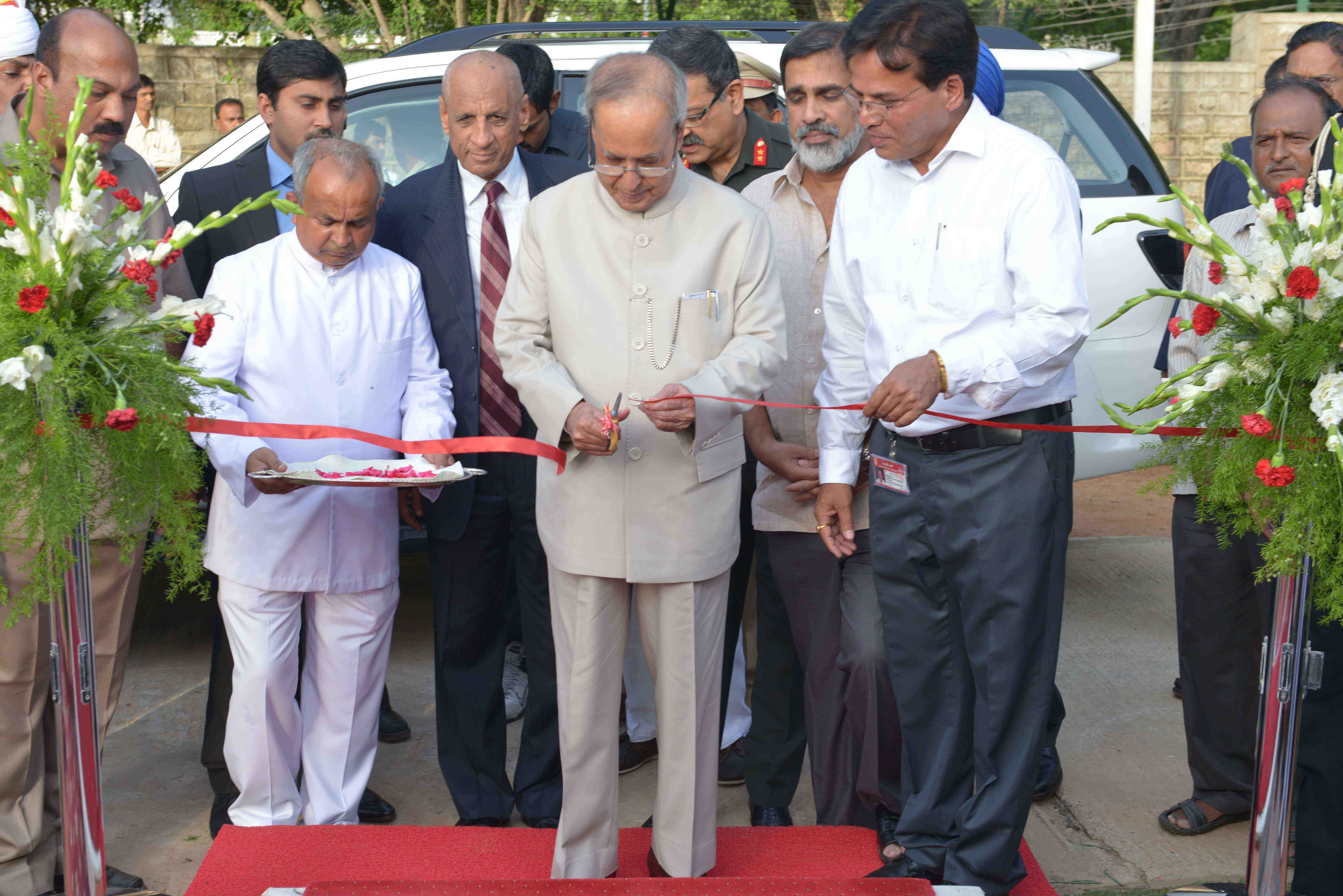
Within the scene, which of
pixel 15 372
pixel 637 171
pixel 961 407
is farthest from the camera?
pixel 961 407

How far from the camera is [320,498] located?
3521 millimetres

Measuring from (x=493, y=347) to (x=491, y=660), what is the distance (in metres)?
0.98

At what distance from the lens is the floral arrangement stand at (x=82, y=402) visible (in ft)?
8.31

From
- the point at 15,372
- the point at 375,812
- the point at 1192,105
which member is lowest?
the point at 375,812

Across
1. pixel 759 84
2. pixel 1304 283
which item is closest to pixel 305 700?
pixel 1304 283

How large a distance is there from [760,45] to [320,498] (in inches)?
132

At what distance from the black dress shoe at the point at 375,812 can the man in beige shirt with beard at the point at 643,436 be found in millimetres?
998

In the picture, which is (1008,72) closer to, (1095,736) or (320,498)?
(1095,736)

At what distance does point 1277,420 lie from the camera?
2736 millimetres

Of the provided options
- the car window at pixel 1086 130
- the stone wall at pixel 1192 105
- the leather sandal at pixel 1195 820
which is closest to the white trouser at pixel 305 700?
the leather sandal at pixel 1195 820

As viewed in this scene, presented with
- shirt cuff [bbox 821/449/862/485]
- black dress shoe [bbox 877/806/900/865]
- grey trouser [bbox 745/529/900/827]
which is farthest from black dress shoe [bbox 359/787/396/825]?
shirt cuff [bbox 821/449/862/485]

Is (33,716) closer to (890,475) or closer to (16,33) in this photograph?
(16,33)

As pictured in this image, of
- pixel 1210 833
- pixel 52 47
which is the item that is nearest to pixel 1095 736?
pixel 1210 833

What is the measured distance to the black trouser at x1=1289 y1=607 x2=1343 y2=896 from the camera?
332 centimetres
